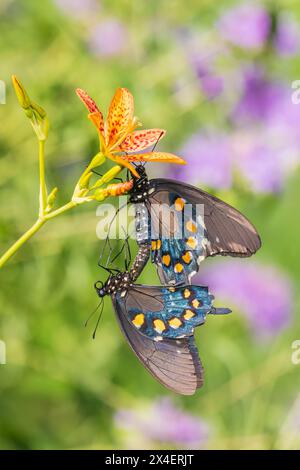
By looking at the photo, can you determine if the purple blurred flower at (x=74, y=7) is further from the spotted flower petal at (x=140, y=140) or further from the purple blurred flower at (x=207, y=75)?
the spotted flower petal at (x=140, y=140)

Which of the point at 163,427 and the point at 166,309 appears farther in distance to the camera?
the point at 163,427

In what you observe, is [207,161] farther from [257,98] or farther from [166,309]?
[166,309]

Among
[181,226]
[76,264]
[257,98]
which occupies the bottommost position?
[181,226]

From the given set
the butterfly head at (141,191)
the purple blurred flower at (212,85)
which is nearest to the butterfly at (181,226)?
the butterfly head at (141,191)

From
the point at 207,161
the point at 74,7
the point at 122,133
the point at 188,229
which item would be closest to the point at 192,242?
the point at 188,229

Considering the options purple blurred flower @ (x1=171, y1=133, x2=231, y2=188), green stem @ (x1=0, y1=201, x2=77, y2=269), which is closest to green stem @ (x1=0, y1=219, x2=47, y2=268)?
green stem @ (x1=0, y1=201, x2=77, y2=269)

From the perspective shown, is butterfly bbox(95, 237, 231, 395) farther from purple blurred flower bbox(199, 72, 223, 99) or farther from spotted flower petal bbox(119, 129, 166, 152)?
purple blurred flower bbox(199, 72, 223, 99)
